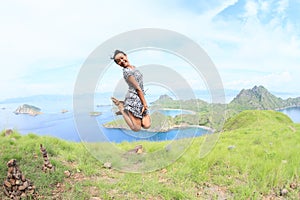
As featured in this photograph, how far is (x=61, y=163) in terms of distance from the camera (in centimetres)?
509

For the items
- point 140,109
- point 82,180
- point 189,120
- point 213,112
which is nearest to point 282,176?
point 213,112

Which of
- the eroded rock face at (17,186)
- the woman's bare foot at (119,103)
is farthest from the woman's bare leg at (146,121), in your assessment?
the eroded rock face at (17,186)

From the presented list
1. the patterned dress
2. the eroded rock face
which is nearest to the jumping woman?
the patterned dress

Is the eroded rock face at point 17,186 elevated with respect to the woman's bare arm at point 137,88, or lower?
lower

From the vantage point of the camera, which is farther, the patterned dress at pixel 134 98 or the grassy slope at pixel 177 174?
the grassy slope at pixel 177 174

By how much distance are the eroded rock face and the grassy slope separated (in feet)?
0.85

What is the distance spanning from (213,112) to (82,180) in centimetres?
276

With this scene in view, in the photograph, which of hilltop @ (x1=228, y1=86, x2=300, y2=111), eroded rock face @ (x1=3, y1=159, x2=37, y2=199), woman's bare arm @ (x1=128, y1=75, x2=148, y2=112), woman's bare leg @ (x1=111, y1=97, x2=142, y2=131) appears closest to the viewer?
woman's bare arm @ (x1=128, y1=75, x2=148, y2=112)

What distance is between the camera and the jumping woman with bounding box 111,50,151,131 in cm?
285

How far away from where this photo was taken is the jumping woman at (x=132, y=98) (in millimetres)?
2855

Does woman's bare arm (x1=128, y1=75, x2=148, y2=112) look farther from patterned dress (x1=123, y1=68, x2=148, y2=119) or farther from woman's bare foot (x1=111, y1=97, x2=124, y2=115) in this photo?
woman's bare foot (x1=111, y1=97, x2=124, y2=115)

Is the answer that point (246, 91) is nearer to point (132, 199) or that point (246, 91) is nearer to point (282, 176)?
point (282, 176)

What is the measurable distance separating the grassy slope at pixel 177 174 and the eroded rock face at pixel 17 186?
0.85 ft

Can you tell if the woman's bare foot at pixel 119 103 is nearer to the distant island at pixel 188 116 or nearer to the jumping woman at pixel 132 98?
the jumping woman at pixel 132 98
